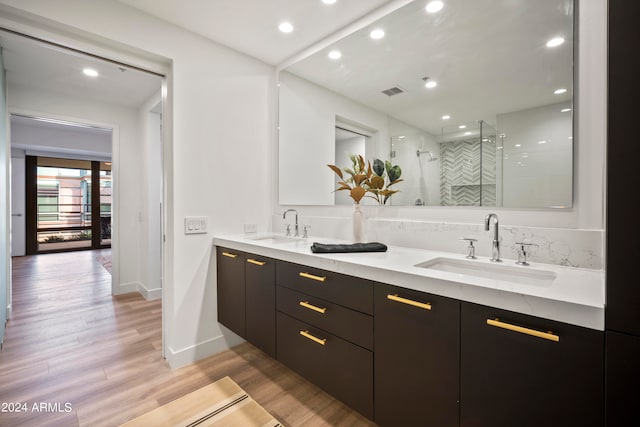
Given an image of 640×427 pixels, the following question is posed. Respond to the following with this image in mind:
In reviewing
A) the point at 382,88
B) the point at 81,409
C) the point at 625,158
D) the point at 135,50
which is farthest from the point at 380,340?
the point at 135,50

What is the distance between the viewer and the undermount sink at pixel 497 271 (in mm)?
1244

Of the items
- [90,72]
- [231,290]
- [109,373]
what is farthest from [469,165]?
[90,72]

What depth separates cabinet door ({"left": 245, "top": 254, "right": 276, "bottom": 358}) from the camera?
1.86 m

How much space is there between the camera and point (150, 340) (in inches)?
102

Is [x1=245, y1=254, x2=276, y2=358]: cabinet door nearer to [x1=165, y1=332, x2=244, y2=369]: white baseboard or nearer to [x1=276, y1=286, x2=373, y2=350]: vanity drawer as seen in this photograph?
[x1=276, y1=286, x2=373, y2=350]: vanity drawer

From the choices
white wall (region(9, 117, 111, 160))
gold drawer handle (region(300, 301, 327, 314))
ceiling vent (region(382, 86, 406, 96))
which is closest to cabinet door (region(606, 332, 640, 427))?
gold drawer handle (region(300, 301, 327, 314))

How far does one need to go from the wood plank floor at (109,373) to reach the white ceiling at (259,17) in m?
2.48

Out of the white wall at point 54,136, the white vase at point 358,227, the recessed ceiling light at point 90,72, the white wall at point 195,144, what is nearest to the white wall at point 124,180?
the recessed ceiling light at point 90,72

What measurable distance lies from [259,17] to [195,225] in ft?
5.10

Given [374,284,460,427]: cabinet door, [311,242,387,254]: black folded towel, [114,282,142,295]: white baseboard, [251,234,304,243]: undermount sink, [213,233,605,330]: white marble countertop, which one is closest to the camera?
[213,233,605,330]: white marble countertop

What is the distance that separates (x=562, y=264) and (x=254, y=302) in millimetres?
1719

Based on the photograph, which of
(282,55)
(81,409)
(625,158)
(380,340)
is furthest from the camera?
(282,55)

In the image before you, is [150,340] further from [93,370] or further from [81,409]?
[81,409]

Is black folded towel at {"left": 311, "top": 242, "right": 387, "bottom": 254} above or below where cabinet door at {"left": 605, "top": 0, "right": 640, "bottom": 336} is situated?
below
